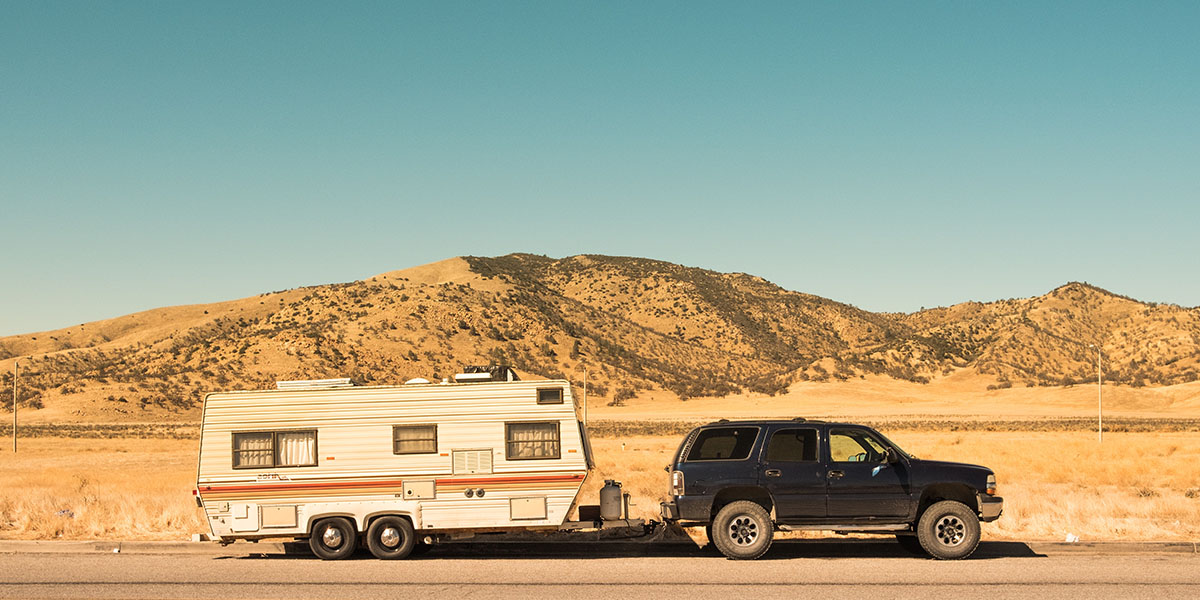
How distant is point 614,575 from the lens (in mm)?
13656

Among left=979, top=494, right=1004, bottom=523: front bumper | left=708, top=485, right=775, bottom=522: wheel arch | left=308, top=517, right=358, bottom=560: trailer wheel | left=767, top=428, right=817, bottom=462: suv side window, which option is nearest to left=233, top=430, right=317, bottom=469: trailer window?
left=308, top=517, right=358, bottom=560: trailer wheel

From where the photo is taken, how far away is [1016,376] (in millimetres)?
108625

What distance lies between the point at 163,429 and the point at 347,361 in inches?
1040

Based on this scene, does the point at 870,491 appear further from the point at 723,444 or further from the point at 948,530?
the point at 723,444

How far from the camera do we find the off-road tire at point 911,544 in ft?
51.0

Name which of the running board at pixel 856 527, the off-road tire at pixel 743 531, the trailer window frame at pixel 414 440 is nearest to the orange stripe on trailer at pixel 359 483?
the trailer window frame at pixel 414 440

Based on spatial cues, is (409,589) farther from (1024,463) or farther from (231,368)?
(231,368)

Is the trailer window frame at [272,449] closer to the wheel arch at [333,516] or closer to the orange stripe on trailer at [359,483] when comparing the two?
the orange stripe on trailer at [359,483]

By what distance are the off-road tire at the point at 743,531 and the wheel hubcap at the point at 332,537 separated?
5712 millimetres

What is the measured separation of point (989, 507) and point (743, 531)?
3.63 metres

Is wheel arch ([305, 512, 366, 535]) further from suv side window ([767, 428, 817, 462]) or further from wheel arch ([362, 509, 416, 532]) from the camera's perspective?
suv side window ([767, 428, 817, 462])

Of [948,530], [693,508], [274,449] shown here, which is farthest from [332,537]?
[948,530]

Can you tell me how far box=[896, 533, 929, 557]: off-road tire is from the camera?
612 inches

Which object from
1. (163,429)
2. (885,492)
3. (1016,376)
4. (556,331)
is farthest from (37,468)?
(1016,376)
